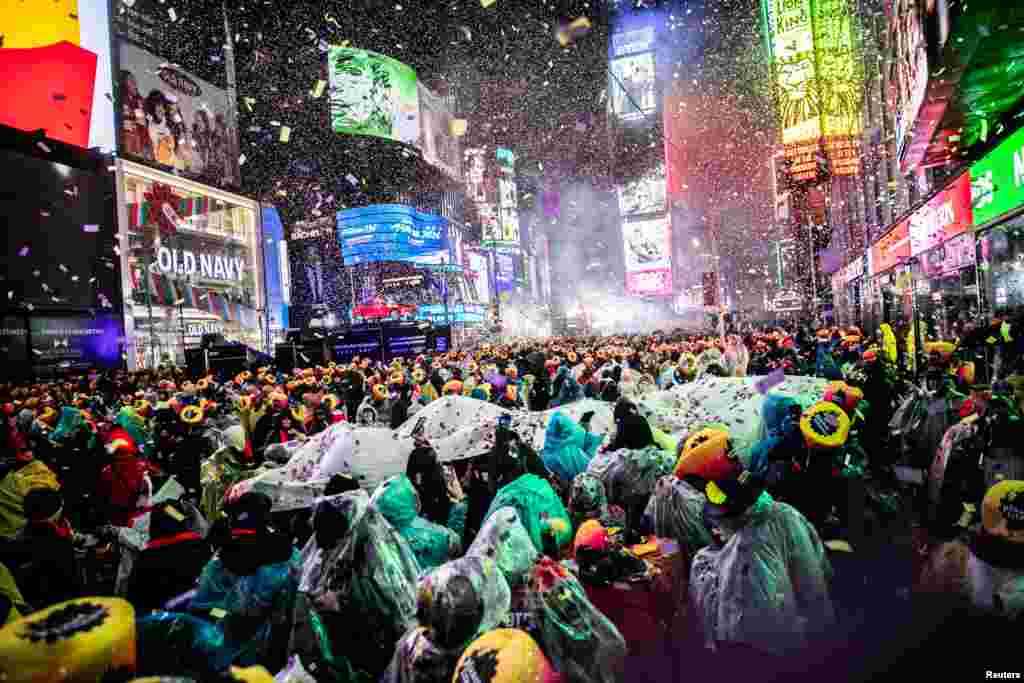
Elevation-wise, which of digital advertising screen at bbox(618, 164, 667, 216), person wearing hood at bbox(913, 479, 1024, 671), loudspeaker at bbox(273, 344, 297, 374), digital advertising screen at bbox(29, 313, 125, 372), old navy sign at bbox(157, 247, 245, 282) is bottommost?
person wearing hood at bbox(913, 479, 1024, 671)

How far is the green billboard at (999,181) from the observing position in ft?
28.1

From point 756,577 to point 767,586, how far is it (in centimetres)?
6

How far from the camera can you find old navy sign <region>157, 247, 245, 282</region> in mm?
40031

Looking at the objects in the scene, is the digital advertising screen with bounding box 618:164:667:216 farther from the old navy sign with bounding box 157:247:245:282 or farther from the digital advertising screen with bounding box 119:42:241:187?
the old navy sign with bounding box 157:247:245:282

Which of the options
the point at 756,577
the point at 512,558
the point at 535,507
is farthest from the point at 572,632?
the point at 535,507

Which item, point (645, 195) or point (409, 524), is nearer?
point (409, 524)

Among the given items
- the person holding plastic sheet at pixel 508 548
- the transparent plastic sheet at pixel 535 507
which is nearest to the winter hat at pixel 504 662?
the person holding plastic sheet at pixel 508 548

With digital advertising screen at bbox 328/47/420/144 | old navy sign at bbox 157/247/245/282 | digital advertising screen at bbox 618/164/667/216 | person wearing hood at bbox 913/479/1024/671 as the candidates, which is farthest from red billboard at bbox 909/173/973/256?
digital advertising screen at bbox 618/164/667/216

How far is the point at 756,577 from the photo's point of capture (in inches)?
114

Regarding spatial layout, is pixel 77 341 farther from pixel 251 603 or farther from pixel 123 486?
pixel 251 603

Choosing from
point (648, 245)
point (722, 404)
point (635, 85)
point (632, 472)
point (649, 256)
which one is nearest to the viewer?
point (632, 472)

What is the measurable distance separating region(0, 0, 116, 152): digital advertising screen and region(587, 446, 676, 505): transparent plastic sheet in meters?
40.2

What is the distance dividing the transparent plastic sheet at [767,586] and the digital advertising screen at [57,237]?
3513 cm

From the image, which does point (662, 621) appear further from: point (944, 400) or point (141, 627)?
point (944, 400)
